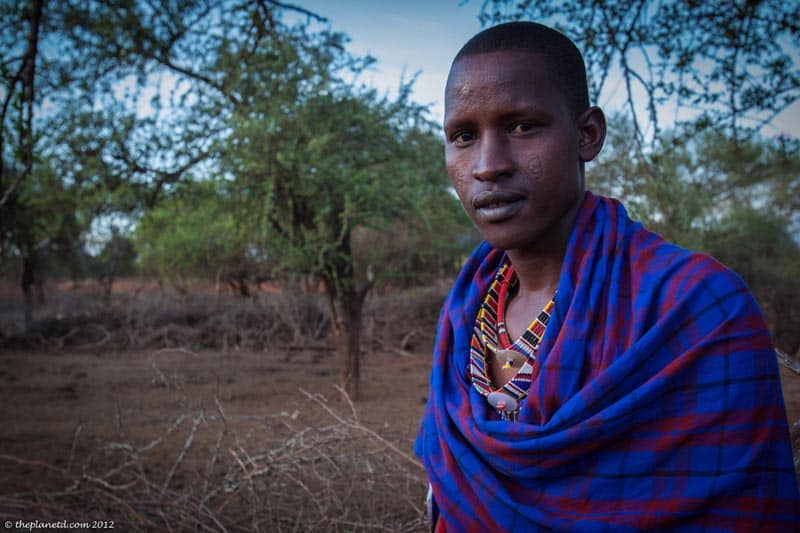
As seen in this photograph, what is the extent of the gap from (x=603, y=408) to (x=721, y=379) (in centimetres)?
19

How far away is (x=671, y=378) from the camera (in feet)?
3.27

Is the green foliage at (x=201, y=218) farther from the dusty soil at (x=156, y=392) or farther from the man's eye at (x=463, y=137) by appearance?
the man's eye at (x=463, y=137)

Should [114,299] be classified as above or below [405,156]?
below

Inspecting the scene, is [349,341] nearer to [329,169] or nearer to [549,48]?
[329,169]

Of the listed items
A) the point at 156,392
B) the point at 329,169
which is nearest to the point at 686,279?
the point at 329,169

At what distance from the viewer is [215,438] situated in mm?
5984

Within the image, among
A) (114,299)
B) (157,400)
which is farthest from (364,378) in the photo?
(114,299)

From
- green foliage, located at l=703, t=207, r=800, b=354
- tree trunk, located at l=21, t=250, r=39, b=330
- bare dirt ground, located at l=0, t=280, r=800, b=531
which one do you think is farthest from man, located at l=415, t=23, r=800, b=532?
tree trunk, located at l=21, t=250, r=39, b=330

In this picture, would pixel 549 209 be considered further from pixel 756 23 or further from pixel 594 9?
pixel 756 23

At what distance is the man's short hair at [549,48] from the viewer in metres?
1.21

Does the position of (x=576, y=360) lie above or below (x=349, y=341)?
above

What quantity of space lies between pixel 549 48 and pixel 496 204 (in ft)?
1.08

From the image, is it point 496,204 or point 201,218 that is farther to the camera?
point 201,218

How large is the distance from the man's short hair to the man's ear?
0.02 m
